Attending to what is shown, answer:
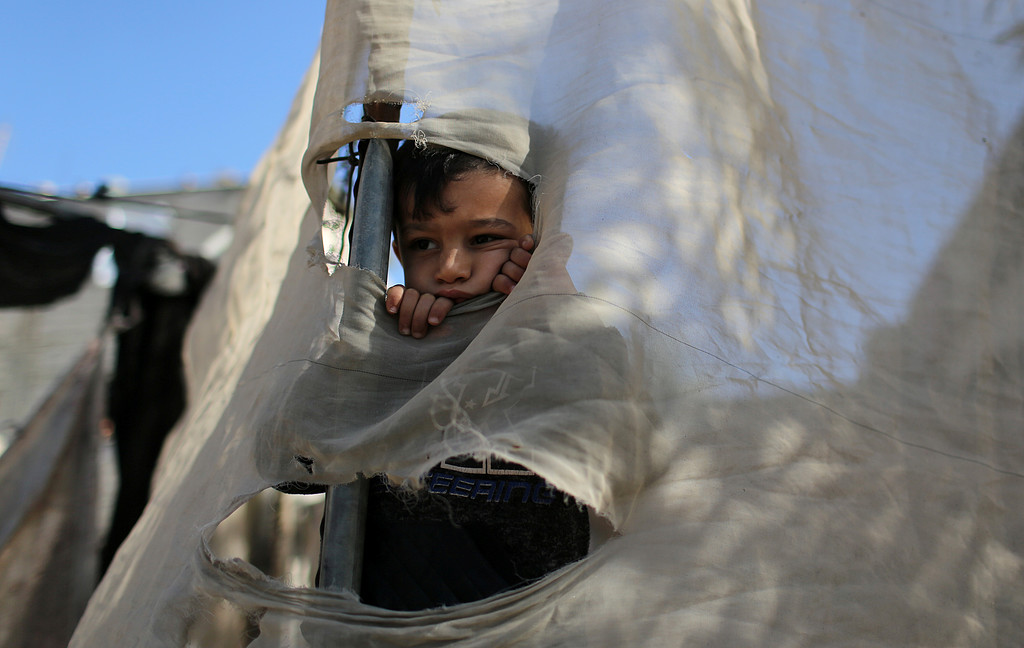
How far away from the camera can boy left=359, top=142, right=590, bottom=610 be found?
1.03 m

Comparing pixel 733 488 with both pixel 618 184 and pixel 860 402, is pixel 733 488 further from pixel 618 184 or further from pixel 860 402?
pixel 618 184

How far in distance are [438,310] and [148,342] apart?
107 inches

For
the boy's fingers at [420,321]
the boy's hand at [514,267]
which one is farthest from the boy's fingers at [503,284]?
the boy's fingers at [420,321]

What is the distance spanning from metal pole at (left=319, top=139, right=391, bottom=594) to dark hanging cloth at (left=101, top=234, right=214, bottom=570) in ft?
7.65

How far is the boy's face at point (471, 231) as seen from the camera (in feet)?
3.66

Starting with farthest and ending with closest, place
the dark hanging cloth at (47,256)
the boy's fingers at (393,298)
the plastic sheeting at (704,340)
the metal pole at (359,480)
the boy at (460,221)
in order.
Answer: the dark hanging cloth at (47,256), the boy at (460,221), the boy's fingers at (393,298), the metal pole at (359,480), the plastic sheeting at (704,340)

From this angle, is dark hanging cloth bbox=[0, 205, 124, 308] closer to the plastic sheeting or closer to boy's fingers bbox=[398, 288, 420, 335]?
the plastic sheeting

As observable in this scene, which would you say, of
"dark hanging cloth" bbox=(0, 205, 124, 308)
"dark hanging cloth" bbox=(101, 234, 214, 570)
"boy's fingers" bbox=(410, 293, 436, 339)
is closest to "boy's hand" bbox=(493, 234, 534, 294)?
"boy's fingers" bbox=(410, 293, 436, 339)

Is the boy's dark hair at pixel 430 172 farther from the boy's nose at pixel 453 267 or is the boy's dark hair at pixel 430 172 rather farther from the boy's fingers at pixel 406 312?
the boy's fingers at pixel 406 312

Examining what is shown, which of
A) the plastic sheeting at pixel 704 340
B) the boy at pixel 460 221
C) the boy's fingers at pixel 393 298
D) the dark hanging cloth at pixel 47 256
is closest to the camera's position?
the plastic sheeting at pixel 704 340

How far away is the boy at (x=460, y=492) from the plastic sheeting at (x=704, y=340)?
0.11 m

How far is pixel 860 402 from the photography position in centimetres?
92

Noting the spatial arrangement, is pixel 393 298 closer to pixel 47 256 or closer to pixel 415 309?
pixel 415 309

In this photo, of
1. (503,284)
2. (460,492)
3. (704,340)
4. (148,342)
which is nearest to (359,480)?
(460,492)
